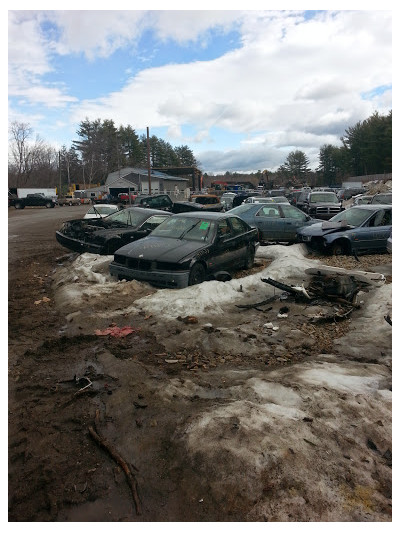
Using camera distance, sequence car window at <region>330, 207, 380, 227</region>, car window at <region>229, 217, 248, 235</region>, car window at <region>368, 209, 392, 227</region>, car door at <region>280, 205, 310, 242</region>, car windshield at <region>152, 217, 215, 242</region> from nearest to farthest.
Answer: car windshield at <region>152, 217, 215, 242</region>
car window at <region>229, 217, 248, 235</region>
car window at <region>368, 209, 392, 227</region>
car window at <region>330, 207, 380, 227</region>
car door at <region>280, 205, 310, 242</region>

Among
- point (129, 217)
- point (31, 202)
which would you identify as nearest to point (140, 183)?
point (31, 202)

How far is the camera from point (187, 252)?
7133 mm

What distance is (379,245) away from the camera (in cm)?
1077

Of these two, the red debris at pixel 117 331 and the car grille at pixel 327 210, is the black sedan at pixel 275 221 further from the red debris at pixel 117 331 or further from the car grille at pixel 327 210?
the car grille at pixel 327 210

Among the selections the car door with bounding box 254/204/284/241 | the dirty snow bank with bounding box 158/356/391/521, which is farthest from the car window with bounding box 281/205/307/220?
the dirty snow bank with bounding box 158/356/391/521

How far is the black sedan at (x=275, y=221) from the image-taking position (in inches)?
480

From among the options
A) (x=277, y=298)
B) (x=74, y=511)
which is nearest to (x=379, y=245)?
(x=277, y=298)

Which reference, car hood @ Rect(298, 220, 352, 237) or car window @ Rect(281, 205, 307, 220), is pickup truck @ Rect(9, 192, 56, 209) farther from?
car hood @ Rect(298, 220, 352, 237)

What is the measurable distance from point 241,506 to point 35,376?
2.68m

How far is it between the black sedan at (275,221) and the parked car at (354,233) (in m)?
0.83

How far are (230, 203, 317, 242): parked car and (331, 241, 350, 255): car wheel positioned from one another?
1.70 metres

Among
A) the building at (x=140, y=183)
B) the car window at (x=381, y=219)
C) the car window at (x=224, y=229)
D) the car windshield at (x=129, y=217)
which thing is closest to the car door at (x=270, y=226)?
the car window at (x=381, y=219)

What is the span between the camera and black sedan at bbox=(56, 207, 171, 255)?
9.84 m
